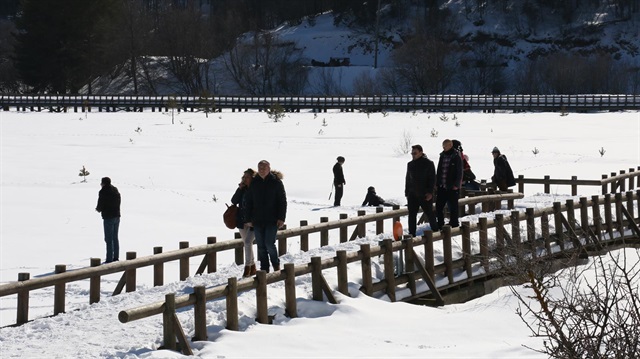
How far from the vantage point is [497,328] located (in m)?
11.9

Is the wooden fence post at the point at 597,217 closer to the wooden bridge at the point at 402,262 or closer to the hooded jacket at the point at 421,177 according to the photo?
the wooden bridge at the point at 402,262

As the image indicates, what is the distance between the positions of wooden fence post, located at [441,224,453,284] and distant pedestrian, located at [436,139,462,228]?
1535 millimetres

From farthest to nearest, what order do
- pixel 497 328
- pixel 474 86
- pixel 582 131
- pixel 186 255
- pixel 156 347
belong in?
pixel 474 86 < pixel 582 131 < pixel 186 255 < pixel 497 328 < pixel 156 347

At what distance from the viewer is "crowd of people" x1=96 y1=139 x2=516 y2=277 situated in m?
12.1

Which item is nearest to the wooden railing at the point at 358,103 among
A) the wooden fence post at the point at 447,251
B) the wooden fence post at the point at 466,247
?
the wooden fence post at the point at 466,247

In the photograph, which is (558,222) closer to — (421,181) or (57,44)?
(421,181)

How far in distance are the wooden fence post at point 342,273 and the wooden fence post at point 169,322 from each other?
100 inches

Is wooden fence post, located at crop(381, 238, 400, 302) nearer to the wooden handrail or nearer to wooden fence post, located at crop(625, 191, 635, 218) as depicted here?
the wooden handrail

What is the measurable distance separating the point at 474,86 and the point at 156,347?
88358 millimetres

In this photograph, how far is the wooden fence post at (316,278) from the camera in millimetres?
11523

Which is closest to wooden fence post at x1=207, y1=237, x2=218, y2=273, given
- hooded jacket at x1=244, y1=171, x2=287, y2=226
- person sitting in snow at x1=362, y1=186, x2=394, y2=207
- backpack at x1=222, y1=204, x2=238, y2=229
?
backpack at x1=222, y1=204, x2=238, y2=229

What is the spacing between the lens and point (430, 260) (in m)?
13.4

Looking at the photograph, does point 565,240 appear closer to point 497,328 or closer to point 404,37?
point 497,328

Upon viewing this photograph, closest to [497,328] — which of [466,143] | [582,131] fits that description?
[466,143]
